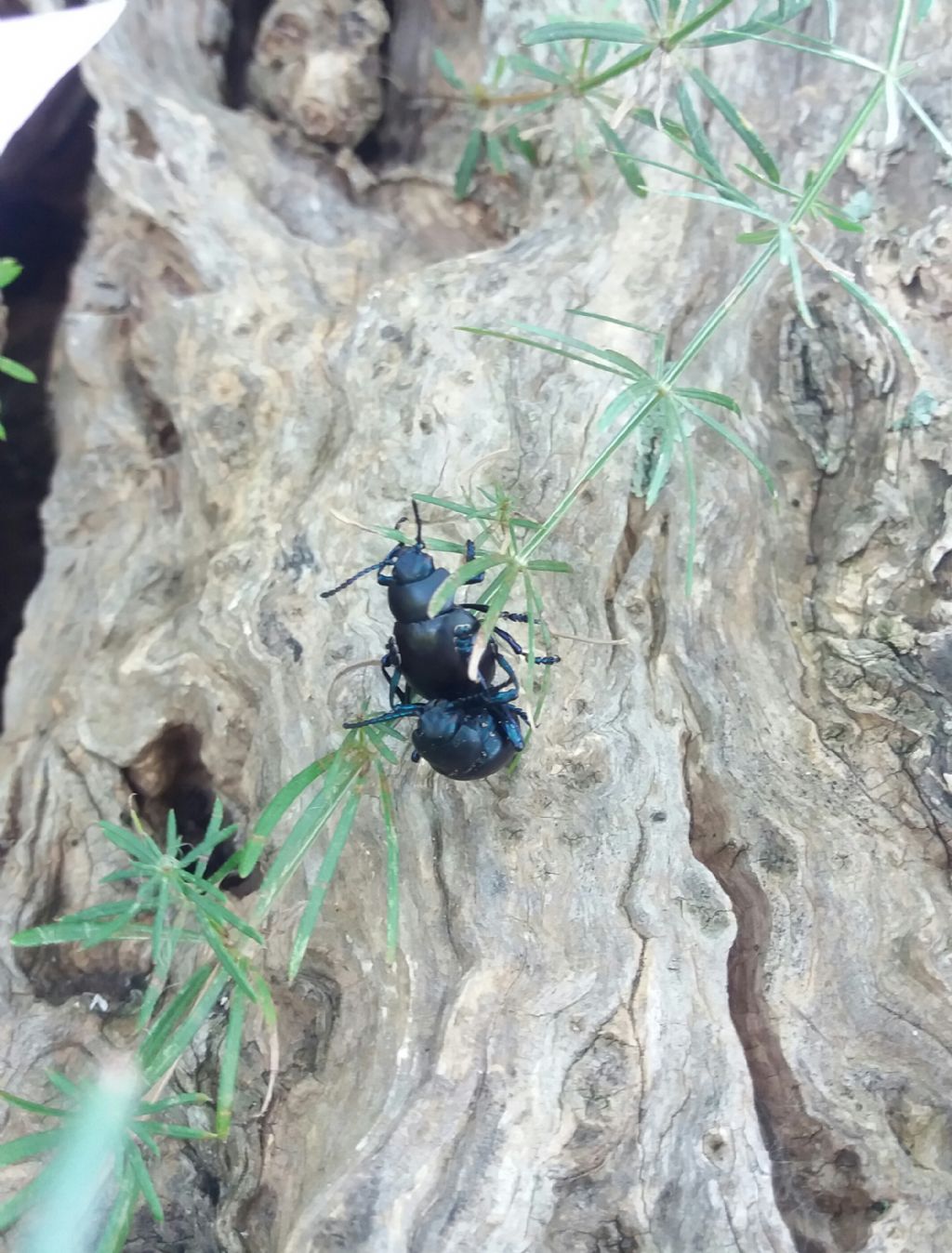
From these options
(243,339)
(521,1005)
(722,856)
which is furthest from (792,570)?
(243,339)

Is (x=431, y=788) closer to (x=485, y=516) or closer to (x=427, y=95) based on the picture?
(x=485, y=516)

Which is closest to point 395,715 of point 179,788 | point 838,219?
point 179,788

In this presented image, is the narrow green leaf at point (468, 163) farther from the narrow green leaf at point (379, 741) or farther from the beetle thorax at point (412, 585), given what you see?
the narrow green leaf at point (379, 741)

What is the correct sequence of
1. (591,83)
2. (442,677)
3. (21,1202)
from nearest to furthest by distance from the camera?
(21,1202) → (442,677) → (591,83)

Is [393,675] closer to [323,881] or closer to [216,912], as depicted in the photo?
[323,881]

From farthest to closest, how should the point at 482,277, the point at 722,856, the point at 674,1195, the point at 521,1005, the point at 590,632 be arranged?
the point at 482,277
the point at 590,632
the point at 722,856
the point at 521,1005
the point at 674,1195

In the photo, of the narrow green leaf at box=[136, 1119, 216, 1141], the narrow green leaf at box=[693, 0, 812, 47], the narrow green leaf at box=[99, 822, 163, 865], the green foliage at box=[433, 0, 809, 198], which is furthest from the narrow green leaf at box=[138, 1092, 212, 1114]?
the narrow green leaf at box=[693, 0, 812, 47]

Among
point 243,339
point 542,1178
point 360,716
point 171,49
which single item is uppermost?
point 171,49
